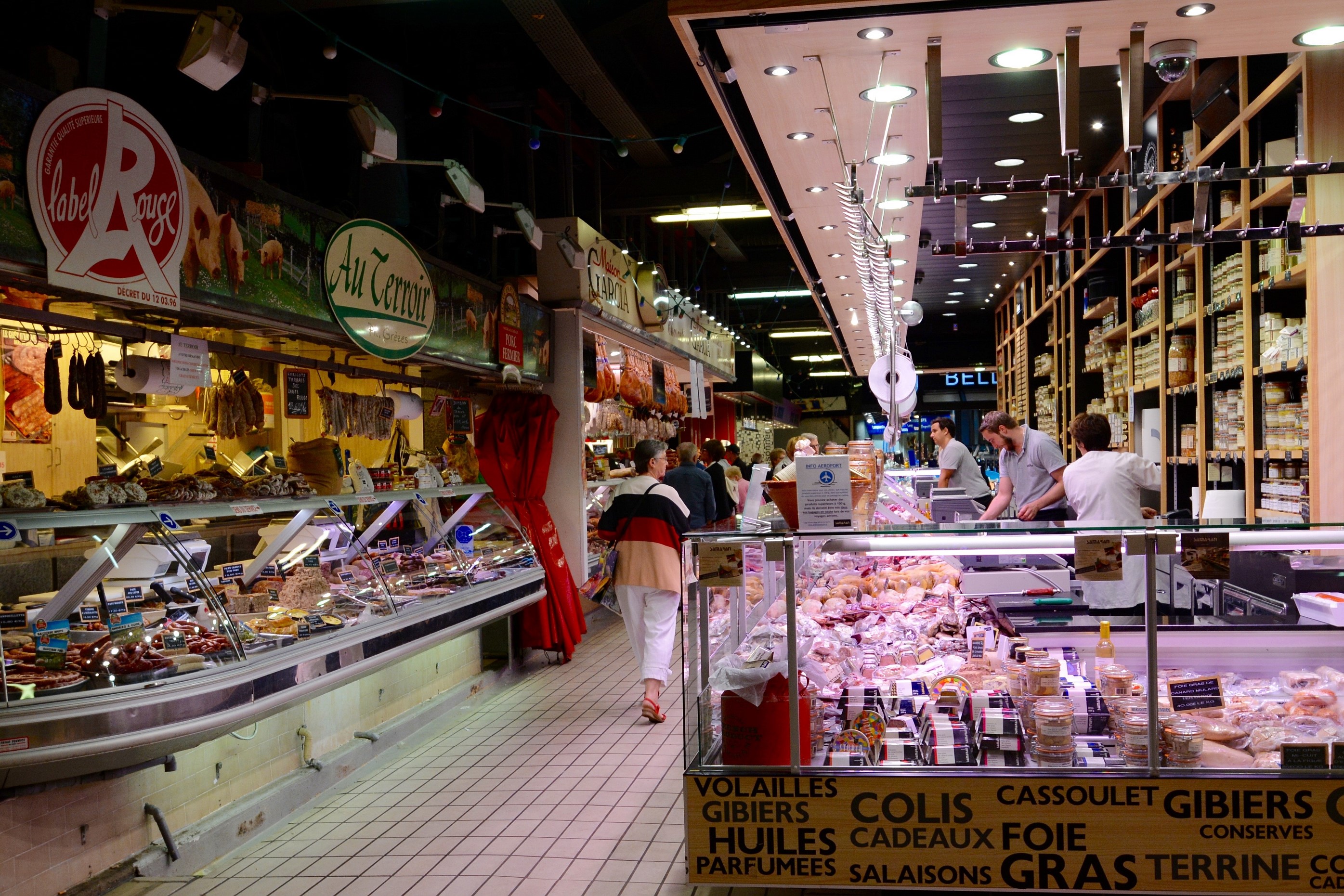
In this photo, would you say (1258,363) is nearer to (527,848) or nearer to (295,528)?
(527,848)

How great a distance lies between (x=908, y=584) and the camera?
202 inches

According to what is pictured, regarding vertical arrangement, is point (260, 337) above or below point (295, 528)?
above

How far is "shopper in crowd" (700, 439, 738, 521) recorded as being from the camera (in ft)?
37.3

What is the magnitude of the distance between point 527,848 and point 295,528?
2.04 meters

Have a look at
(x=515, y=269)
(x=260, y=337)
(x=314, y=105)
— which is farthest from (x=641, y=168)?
(x=260, y=337)

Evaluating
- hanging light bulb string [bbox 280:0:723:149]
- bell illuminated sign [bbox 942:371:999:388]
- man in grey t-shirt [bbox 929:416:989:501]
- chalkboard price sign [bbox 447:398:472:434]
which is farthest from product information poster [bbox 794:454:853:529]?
bell illuminated sign [bbox 942:371:999:388]

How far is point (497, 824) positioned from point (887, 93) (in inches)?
145

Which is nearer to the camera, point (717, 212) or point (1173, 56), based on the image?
point (1173, 56)

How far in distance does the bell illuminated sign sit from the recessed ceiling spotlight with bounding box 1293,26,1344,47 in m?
14.8

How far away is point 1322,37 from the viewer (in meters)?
3.74

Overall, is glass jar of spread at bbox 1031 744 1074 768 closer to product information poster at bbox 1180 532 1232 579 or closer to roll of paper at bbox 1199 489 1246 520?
product information poster at bbox 1180 532 1232 579

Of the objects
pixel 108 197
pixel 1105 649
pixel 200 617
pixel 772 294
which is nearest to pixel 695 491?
pixel 200 617

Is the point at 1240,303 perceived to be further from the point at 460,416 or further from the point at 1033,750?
the point at 460,416

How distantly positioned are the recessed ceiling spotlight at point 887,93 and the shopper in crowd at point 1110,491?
95.6 inches
